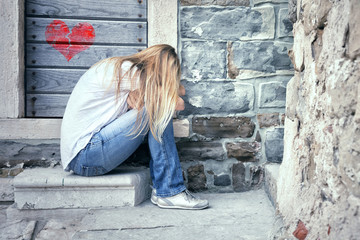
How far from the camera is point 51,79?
2.68 metres

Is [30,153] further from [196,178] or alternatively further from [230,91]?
[230,91]

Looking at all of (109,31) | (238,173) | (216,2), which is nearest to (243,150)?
(238,173)

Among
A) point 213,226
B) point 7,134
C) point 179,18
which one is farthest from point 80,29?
point 213,226

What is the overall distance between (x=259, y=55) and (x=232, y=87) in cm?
32

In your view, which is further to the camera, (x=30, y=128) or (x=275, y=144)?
(x=275, y=144)

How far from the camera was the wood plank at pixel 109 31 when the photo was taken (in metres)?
2.65

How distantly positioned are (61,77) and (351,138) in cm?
223

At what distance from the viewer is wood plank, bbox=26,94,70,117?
266cm

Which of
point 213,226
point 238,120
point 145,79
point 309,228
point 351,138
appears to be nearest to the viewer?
point 351,138

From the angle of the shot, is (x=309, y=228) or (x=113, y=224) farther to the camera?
(x=113, y=224)

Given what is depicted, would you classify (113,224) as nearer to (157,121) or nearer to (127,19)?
(157,121)

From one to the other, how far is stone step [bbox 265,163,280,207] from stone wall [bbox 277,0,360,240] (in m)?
0.59

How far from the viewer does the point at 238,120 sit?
8.77 ft

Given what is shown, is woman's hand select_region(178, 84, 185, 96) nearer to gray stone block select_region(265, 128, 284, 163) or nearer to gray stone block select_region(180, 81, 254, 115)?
gray stone block select_region(180, 81, 254, 115)
